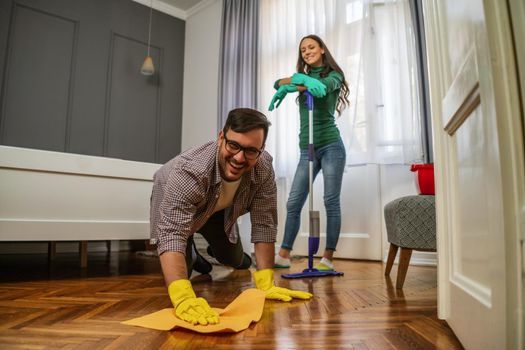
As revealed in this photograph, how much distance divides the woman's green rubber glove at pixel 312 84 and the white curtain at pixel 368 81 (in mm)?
743

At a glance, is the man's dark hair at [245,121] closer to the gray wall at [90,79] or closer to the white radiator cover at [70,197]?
the white radiator cover at [70,197]

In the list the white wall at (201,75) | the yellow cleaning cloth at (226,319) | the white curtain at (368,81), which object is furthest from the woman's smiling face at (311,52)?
the white wall at (201,75)

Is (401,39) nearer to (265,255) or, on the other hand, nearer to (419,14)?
(419,14)

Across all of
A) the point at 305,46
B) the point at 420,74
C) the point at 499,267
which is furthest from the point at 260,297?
the point at 420,74

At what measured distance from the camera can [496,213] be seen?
1.91ft

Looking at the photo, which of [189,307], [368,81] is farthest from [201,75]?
[189,307]

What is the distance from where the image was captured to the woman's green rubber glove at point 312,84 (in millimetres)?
2088

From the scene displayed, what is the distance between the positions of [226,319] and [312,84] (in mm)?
1399

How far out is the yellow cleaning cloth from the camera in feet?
3.14

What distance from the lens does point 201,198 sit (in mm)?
1301

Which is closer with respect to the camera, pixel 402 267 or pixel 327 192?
pixel 402 267

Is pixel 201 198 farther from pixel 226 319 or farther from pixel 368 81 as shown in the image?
pixel 368 81

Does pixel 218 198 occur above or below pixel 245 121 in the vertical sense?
below

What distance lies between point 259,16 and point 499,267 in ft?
11.5
